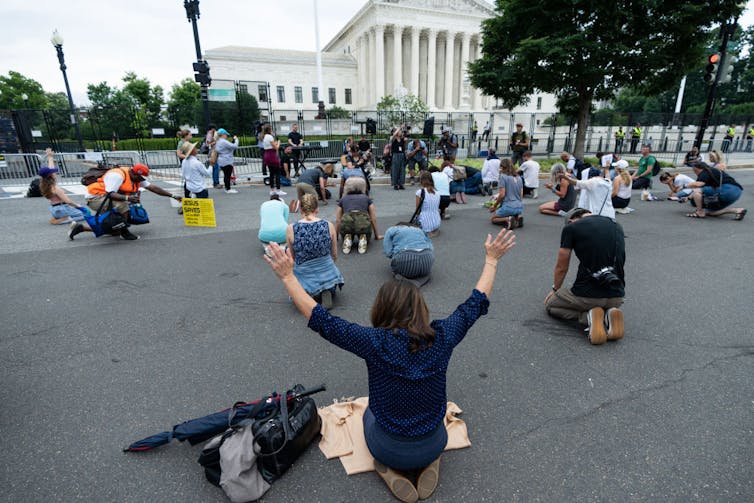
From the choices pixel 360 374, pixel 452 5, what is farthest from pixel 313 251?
pixel 452 5

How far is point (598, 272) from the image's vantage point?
12.9 ft

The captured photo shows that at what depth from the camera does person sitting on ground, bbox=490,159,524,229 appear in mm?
8508

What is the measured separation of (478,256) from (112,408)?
5546 mm

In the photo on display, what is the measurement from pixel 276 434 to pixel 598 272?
337cm

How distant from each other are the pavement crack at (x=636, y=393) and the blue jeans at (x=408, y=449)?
95 cm

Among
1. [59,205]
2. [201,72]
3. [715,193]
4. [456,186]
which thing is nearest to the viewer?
[59,205]

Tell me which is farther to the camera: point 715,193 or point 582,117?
point 582,117

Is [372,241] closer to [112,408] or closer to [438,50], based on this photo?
[112,408]

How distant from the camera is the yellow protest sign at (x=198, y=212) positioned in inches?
336

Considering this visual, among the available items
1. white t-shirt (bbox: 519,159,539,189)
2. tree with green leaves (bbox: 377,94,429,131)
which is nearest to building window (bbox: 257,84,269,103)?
tree with green leaves (bbox: 377,94,429,131)

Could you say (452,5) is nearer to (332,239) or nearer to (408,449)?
(332,239)

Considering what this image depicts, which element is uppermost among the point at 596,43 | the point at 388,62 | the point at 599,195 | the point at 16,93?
the point at 388,62

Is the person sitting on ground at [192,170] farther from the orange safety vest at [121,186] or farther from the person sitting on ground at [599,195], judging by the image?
the person sitting on ground at [599,195]

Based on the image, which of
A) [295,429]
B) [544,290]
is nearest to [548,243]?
[544,290]
